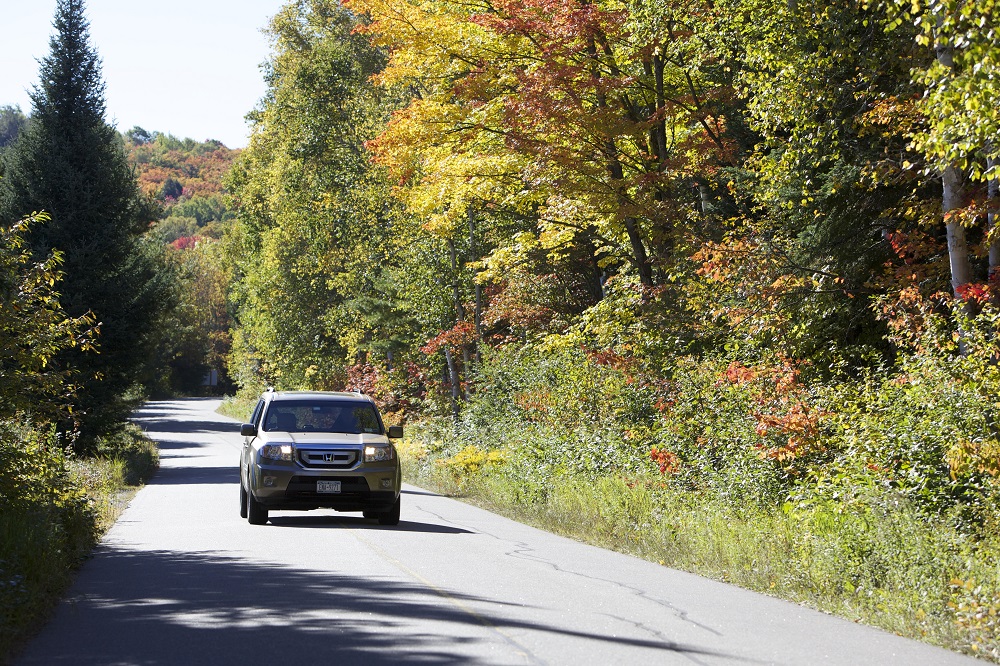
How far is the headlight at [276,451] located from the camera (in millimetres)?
16906

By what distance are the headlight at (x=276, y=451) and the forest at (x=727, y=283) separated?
2934 millimetres

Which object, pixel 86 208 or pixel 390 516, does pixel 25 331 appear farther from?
pixel 86 208

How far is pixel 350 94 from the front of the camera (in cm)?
4853

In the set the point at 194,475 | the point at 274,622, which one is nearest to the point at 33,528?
the point at 274,622

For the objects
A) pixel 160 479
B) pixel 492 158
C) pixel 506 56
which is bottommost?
pixel 160 479

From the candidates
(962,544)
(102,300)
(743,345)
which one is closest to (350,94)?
(102,300)

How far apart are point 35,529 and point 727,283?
1236 centimetres

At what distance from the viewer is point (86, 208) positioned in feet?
111

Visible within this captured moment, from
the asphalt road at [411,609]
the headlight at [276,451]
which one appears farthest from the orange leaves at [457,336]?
the asphalt road at [411,609]

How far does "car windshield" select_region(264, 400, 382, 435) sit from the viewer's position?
1797 centimetres

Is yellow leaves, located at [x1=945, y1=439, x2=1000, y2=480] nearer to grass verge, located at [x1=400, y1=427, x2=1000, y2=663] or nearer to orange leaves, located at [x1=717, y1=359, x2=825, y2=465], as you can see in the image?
grass verge, located at [x1=400, y1=427, x2=1000, y2=663]

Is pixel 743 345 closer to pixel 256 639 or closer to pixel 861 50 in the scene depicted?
pixel 861 50

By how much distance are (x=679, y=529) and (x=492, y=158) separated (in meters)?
12.6

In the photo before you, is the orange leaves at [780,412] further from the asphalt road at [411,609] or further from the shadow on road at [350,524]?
the shadow on road at [350,524]
